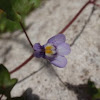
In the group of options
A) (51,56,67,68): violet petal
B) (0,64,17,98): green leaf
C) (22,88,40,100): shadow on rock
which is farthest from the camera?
(22,88,40,100): shadow on rock

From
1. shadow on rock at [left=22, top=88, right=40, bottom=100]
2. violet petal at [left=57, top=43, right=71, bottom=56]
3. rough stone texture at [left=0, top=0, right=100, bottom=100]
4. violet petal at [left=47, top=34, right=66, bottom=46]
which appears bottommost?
rough stone texture at [left=0, top=0, right=100, bottom=100]

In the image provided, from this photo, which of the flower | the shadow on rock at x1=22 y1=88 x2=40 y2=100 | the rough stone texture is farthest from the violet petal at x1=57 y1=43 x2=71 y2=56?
the shadow on rock at x1=22 y1=88 x2=40 y2=100

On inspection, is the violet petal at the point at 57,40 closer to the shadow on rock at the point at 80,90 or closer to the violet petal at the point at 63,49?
the violet petal at the point at 63,49

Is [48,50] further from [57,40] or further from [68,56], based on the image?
[68,56]

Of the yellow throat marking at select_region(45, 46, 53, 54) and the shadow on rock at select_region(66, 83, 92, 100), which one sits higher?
the yellow throat marking at select_region(45, 46, 53, 54)

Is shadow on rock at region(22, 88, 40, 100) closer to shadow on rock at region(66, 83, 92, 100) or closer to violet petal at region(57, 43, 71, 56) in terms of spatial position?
shadow on rock at region(66, 83, 92, 100)

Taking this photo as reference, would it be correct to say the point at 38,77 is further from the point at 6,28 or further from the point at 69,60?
the point at 6,28

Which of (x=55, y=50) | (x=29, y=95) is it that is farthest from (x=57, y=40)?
(x=29, y=95)

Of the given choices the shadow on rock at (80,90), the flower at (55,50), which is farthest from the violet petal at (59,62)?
the shadow on rock at (80,90)

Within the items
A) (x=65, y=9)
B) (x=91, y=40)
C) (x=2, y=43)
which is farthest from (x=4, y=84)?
(x=65, y=9)
